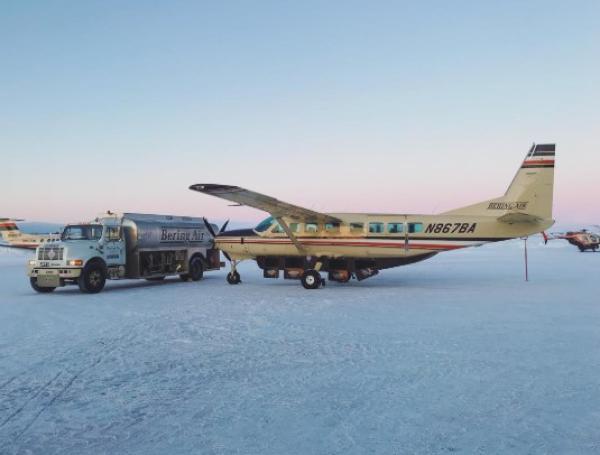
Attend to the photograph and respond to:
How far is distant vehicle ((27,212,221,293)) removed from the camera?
15.4m

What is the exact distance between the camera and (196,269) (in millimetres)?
20672

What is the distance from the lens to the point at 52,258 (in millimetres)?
15445

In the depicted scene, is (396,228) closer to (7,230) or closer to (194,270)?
(194,270)

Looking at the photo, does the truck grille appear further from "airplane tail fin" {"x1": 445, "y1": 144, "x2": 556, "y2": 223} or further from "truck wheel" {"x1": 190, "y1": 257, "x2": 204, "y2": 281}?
"airplane tail fin" {"x1": 445, "y1": 144, "x2": 556, "y2": 223}

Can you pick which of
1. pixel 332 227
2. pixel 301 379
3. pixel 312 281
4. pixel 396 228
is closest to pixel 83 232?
pixel 312 281

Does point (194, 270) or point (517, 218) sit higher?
point (517, 218)

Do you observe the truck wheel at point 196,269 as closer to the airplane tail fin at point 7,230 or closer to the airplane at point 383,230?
the airplane at point 383,230

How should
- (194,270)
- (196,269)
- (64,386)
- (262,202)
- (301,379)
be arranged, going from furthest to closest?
(196,269) < (194,270) < (262,202) < (301,379) < (64,386)

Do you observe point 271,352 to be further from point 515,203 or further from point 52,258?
point 515,203

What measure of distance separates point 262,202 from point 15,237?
24132 millimetres

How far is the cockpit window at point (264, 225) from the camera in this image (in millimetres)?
18188

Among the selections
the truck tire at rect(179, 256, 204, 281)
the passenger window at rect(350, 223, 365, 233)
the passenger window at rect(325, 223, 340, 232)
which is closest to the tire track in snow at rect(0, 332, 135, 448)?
the passenger window at rect(325, 223, 340, 232)

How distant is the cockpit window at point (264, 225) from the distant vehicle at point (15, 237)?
771 inches

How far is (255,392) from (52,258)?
12.4 m
